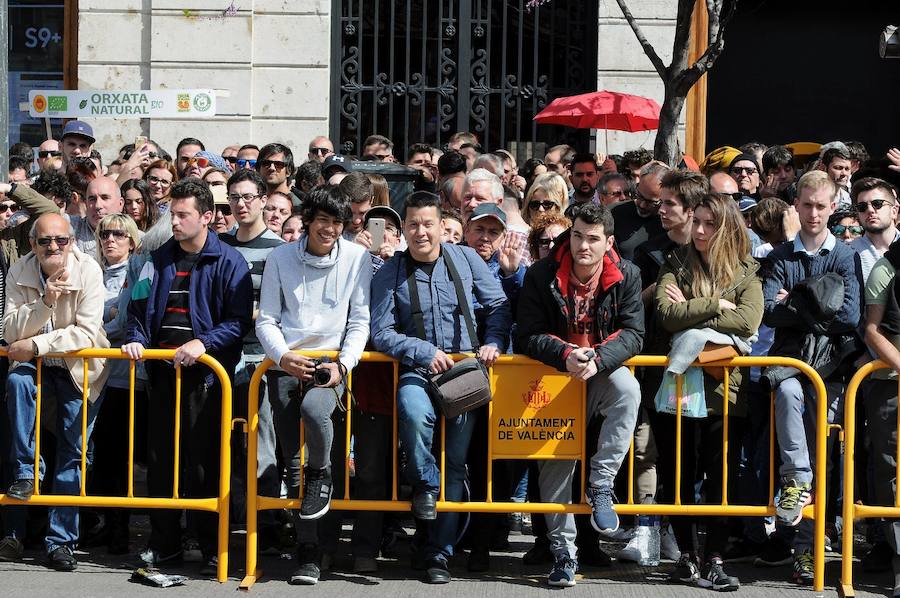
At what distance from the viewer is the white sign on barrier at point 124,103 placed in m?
12.8

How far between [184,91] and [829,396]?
289 inches

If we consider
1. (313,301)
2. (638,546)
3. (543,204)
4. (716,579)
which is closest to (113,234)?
(313,301)

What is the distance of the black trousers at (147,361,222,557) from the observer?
25.4 feet

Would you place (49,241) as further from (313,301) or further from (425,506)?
(425,506)

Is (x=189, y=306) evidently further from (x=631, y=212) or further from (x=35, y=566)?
(x=631, y=212)

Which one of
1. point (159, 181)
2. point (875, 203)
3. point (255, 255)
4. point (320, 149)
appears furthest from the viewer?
point (320, 149)

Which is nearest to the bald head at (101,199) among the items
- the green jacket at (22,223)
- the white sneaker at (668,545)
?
the green jacket at (22,223)

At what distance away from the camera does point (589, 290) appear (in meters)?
7.51

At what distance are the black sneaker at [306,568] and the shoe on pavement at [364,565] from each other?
227 millimetres

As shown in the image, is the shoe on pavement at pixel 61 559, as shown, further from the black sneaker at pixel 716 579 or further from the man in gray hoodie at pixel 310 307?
the black sneaker at pixel 716 579

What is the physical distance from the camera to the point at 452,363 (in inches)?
293

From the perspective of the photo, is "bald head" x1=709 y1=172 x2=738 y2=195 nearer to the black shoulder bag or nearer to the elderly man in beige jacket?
the black shoulder bag

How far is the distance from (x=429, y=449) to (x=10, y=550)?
101 inches

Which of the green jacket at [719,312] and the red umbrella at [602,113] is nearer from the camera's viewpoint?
the green jacket at [719,312]
